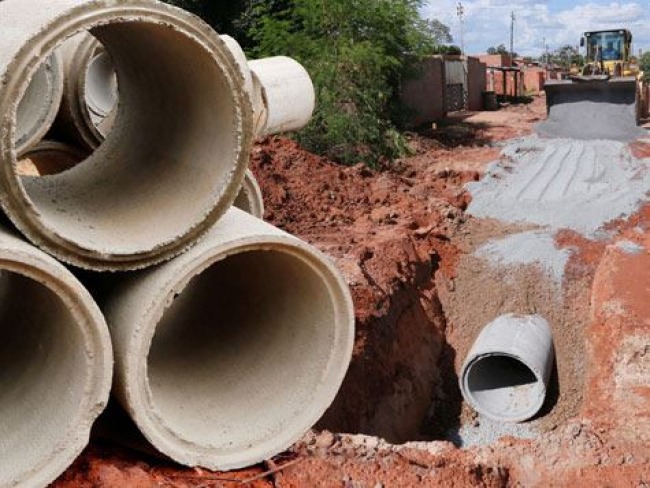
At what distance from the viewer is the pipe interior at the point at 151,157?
3.62 m

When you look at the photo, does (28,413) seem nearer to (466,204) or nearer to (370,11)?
(466,204)

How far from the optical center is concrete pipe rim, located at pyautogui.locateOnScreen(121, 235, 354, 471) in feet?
11.5

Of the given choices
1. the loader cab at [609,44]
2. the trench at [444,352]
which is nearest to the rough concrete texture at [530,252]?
the trench at [444,352]

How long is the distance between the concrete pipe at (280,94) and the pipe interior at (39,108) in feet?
6.00

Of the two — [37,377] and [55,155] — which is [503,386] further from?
[37,377]

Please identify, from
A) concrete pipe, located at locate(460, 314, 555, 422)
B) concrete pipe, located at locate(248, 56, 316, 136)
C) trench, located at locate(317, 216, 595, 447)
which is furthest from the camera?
concrete pipe, located at locate(460, 314, 555, 422)

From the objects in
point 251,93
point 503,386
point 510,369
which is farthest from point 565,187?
point 251,93

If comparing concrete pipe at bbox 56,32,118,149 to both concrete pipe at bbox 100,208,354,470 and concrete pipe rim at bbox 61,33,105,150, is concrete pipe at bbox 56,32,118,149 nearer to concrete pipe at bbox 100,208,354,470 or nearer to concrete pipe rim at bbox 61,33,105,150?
concrete pipe rim at bbox 61,33,105,150

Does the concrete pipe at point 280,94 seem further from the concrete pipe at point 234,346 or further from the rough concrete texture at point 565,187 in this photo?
the rough concrete texture at point 565,187

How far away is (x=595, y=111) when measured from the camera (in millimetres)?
18609

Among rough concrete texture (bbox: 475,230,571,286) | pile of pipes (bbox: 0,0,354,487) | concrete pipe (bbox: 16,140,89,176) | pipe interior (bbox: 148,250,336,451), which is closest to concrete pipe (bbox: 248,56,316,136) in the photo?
concrete pipe (bbox: 16,140,89,176)

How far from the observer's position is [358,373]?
23.9 feet

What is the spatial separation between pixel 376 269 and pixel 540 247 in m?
2.90

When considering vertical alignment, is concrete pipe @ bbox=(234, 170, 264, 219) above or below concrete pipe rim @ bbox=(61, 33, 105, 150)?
below
